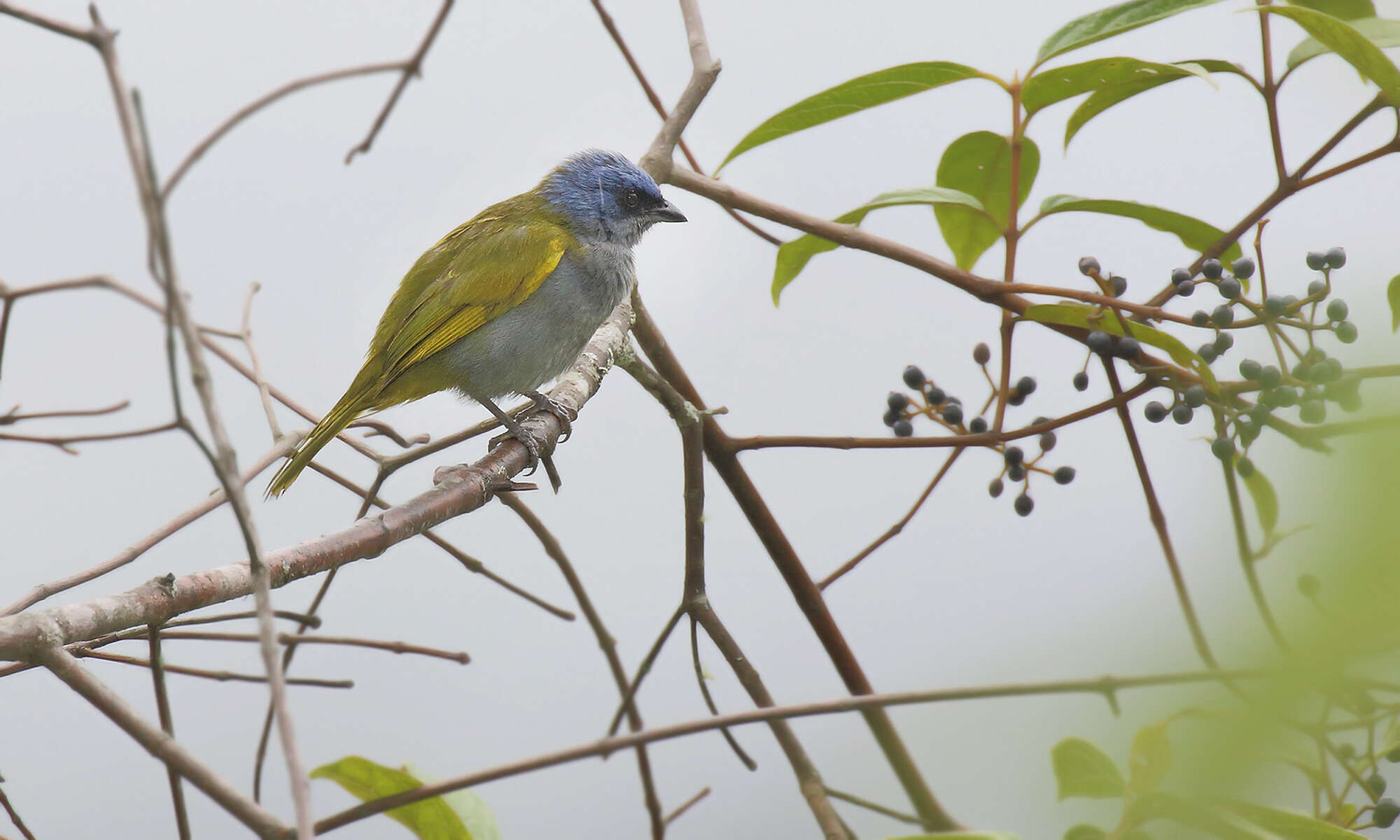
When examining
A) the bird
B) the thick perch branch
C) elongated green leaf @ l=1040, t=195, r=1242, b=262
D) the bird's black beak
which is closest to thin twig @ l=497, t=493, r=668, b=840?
the thick perch branch

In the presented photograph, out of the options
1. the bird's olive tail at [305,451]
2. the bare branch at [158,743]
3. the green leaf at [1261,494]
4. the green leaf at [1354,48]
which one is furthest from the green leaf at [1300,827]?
the bird's olive tail at [305,451]

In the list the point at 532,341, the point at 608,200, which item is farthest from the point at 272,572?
the point at 608,200

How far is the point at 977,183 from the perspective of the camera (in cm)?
251

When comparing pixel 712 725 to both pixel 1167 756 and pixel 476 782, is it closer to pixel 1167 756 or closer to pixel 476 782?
pixel 476 782

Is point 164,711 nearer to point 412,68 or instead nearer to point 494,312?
point 412,68

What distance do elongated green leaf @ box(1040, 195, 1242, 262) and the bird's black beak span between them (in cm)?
179

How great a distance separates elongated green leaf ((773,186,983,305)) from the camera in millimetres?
2119

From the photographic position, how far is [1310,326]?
5.29 ft

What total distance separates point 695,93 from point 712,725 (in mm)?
1975

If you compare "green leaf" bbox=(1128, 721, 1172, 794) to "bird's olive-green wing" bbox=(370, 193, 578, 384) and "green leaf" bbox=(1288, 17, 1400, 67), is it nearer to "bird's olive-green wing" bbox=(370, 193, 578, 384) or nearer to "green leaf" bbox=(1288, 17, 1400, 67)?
"green leaf" bbox=(1288, 17, 1400, 67)

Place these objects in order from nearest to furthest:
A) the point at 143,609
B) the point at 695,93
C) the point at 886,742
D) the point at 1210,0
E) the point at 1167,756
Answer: the point at 1167,756, the point at 143,609, the point at 886,742, the point at 1210,0, the point at 695,93

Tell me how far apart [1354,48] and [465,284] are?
237cm

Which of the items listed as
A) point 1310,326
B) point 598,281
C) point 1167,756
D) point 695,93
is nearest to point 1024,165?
point 695,93

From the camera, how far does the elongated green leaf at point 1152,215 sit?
7.03 feet
